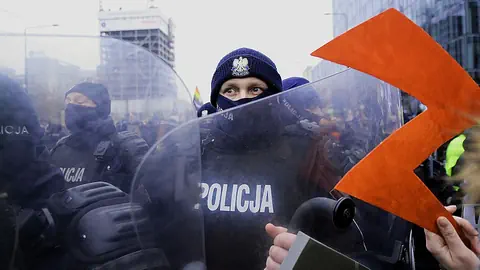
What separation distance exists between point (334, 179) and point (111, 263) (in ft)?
1.70

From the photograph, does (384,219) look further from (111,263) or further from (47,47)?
(47,47)

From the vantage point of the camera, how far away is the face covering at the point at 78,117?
993 millimetres

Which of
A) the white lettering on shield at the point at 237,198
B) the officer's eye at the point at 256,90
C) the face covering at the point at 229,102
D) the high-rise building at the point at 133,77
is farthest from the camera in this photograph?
the officer's eye at the point at 256,90

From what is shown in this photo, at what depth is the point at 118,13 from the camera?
2033cm

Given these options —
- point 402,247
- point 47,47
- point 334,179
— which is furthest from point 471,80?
point 47,47

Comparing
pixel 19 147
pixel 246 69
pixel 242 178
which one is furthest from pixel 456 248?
pixel 19 147

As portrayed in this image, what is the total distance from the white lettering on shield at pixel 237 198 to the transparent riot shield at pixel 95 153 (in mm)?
34

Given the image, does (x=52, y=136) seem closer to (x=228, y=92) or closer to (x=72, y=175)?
(x=72, y=175)

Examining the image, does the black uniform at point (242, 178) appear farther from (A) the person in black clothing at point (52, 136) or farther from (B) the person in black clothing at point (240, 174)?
(A) the person in black clothing at point (52, 136)

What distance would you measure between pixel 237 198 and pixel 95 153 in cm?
35

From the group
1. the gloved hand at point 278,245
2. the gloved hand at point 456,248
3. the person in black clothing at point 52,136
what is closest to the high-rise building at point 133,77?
the person in black clothing at point 52,136

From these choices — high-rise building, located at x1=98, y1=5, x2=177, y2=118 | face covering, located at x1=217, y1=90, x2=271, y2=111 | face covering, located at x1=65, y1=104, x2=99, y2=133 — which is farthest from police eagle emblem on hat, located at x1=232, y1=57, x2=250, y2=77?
face covering, located at x1=65, y1=104, x2=99, y2=133

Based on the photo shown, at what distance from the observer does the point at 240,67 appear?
1.65 metres

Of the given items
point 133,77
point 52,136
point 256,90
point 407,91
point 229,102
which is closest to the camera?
point 407,91
